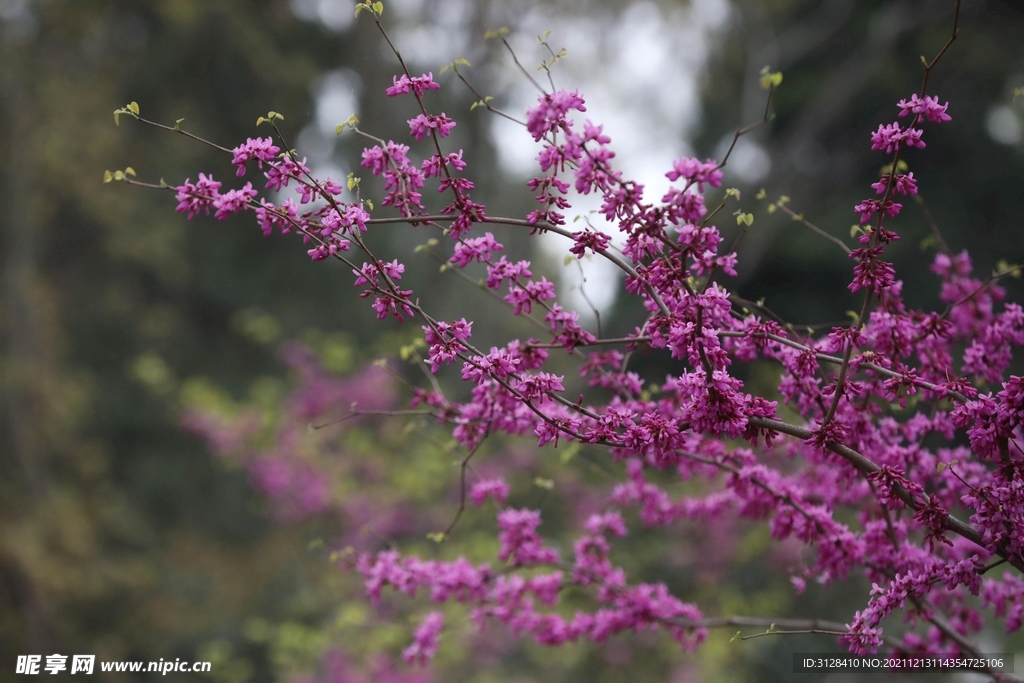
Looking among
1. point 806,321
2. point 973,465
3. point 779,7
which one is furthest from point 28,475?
point 779,7

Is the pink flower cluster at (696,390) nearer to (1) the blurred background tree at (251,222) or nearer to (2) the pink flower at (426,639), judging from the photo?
(2) the pink flower at (426,639)

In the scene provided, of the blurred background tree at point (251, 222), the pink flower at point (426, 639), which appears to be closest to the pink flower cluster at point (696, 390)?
the pink flower at point (426, 639)

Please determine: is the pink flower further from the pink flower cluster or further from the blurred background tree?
the blurred background tree

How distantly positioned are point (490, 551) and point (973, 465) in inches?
136

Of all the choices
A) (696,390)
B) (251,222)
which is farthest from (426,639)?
(251,222)

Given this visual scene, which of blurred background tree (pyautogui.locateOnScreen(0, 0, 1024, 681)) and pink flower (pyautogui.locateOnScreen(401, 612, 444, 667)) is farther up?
blurred background tree (pyautogui.locateOnScreen(0, 0, 1024, 681))

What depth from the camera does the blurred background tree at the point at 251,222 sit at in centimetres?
740

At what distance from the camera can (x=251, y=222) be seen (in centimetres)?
1024

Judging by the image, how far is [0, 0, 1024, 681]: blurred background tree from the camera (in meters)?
7.40

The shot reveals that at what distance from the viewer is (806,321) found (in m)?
7.52

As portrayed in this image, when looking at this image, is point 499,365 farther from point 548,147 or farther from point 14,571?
point 14,571

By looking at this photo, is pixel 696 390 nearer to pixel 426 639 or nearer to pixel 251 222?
pixel 426 639

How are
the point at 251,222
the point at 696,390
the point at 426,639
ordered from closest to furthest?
the point at 696,390, the point at 426,639, the point at 251,222

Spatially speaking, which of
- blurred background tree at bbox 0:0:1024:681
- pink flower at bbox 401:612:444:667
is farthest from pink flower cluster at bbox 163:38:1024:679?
blurred background tree at bbox 0:0:1024:681
